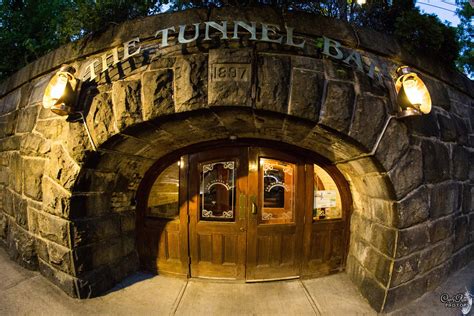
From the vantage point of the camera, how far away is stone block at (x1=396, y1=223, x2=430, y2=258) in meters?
2.33

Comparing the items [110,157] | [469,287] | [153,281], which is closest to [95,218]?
[110,157]

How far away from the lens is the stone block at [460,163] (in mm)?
2768

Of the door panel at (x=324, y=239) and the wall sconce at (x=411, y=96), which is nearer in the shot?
the wall sconce at (x=411, y=96)

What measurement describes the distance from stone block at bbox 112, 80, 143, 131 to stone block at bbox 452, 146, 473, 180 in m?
3.73

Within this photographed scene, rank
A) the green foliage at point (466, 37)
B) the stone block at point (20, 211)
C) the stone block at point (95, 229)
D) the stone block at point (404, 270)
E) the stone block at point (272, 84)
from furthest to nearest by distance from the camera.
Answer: the green foliage at point (466, 37)
the stone block at point (20, 211)
the stone block at point (95, 229)
the stone block at point (404, 270)
the stone block at point (272, 84)

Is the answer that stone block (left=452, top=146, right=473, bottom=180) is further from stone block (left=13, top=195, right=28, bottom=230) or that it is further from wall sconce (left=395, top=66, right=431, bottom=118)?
stone block (left=13, top=195, right=28, bottom=230)

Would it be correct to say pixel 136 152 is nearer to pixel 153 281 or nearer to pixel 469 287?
pixel 153 281

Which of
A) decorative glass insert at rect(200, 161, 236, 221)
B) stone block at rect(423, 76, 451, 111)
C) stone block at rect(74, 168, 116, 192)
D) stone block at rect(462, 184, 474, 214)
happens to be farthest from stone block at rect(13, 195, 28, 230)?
stone block at rect(462, 184, 474, 214)

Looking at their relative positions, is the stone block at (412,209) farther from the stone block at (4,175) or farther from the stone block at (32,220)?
the stone block at (4,175)

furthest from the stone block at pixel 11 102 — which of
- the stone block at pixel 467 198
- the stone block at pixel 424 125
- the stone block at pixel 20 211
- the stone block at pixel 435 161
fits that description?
the stone block at pixel 467 198

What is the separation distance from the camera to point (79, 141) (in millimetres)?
2326

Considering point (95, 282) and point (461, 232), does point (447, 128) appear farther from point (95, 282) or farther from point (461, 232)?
point (95, 282)

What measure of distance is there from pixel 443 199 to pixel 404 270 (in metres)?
0.97

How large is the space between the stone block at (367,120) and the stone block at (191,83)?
1.44m
